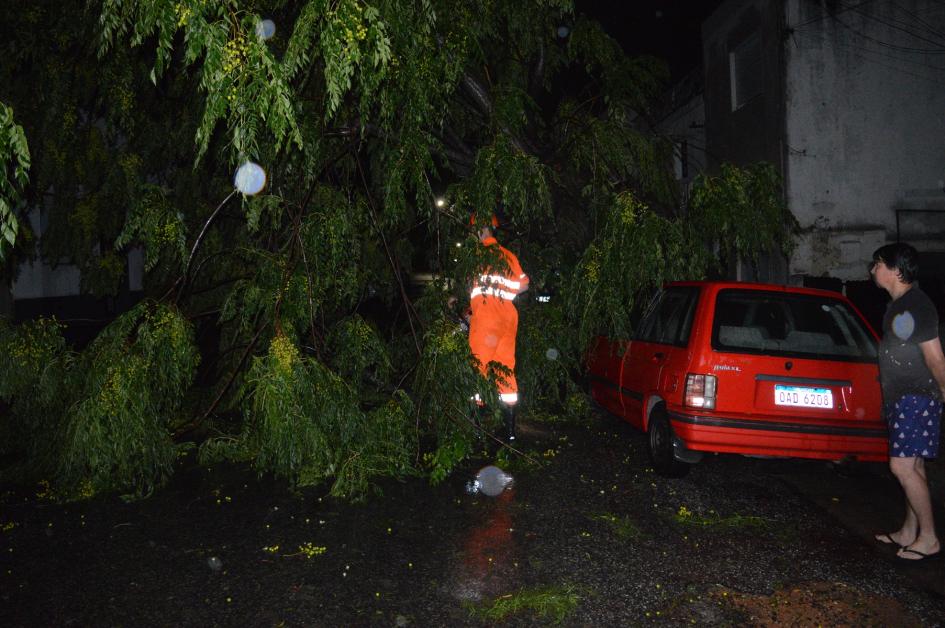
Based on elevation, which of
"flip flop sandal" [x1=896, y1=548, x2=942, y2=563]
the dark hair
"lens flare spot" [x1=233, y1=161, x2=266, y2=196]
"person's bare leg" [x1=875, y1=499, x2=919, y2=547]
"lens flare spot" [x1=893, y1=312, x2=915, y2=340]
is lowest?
"flip flop sandal" [x1=896, y1=548, x2=942, y2=563]

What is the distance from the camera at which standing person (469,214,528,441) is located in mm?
6164

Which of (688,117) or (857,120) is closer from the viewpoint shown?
(857,120)

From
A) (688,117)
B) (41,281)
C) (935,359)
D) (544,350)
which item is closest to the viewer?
(935,359)

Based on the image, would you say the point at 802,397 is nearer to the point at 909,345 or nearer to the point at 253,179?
the point at 909,345

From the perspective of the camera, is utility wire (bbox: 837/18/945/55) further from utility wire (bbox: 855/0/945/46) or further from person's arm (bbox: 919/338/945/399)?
person's arm (bbox: 919/338/945/399)

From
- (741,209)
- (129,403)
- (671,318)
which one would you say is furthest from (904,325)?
(129,403)

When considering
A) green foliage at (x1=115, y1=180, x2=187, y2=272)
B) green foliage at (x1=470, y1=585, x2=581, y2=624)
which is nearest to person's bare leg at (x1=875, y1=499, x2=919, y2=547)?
green foliage at (x1=470, y1=585, x2=581, y2=624)

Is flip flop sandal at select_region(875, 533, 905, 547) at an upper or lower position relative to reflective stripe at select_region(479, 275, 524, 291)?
lower

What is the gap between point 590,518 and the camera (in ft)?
15.4

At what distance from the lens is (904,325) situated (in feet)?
13.0

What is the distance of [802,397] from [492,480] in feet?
7.79

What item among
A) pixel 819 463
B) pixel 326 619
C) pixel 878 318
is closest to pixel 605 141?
pixel 819 463

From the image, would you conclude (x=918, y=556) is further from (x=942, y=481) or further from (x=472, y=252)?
(x=472, y=252)

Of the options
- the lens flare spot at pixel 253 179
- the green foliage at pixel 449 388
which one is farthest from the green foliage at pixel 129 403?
the green foliage at pixel 449 388
